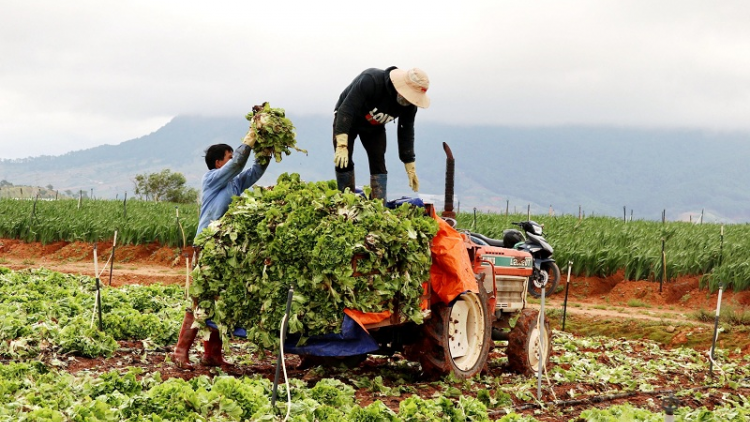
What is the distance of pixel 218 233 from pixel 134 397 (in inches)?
73.4

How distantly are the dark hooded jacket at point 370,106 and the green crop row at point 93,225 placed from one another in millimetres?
13979

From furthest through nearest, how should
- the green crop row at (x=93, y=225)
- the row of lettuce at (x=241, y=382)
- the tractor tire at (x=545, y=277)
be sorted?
1. the green crop row at (x=93, y=225)
2. the tractor tire at (x=545, y=277)
3. the row of lettuce at (x=241, y=382)

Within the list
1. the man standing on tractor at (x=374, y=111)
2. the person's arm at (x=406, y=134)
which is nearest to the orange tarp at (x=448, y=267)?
the man standing on tractor at (x=374, y=111)

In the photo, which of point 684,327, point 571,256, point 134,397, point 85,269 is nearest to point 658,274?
point 571,256

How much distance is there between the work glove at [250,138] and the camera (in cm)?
734

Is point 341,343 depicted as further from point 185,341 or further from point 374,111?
point 374,111

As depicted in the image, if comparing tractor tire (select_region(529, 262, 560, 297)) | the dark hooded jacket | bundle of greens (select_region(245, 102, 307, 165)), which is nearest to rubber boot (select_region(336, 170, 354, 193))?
the dark hooded jacket

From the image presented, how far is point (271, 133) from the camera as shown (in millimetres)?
7406

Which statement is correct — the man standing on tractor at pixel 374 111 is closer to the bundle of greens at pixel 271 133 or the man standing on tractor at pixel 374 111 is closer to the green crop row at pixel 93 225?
the bundle of greens at pixel 271 133

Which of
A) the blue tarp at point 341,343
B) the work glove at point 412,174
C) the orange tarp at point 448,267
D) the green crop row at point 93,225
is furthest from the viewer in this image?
the green crop row at point 93,225

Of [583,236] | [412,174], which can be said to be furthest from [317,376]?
[583,236]

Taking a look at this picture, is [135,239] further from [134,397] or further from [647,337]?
[134,397]

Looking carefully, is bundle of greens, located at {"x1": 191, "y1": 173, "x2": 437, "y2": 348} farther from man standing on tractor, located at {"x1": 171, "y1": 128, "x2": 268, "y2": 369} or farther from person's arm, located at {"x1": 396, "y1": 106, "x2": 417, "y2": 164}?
person's arm, located at {"x1": 396, "y1": 106, "x2": 417, "y2": 164}

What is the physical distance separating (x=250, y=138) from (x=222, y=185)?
1.68 feet
